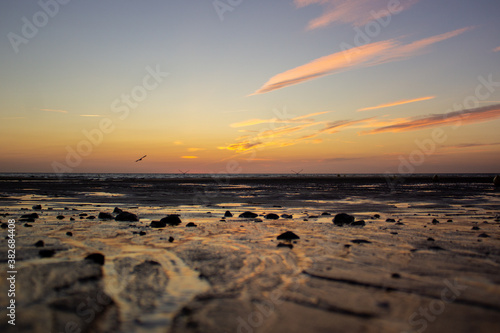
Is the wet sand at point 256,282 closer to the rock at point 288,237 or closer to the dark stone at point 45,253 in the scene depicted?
the dark stone at point 45,253

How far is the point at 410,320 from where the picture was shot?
5105 mm

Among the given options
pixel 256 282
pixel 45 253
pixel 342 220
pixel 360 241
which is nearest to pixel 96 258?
pixel 45 253

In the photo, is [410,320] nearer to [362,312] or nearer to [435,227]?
[362,312]

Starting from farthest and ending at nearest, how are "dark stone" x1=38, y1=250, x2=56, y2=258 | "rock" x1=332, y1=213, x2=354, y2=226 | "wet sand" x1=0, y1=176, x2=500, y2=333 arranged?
→ "rock" x1=332, y1=213, x2=354, y2=226 → "dark stone" x1=38, y1=250, x2=56, y2=258 → "wet sand" x1=0, y1=176, x2=500, y2=333

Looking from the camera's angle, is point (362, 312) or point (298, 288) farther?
point (298, 288)

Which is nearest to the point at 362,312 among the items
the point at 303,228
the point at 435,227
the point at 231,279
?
the point at 231,279

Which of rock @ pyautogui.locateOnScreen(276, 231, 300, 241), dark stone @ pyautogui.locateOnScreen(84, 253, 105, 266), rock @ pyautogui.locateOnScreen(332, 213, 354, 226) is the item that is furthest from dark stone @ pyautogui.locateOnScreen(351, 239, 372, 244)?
dark stone @ pyautogui.locateOnScreen(84, 253, 105, 266)

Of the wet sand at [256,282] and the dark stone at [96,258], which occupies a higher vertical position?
the dark stone at [96,258]

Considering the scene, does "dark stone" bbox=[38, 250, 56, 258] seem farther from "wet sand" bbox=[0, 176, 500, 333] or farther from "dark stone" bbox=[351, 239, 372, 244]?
"dark stone" bbox=[351, 239, 372, 244]

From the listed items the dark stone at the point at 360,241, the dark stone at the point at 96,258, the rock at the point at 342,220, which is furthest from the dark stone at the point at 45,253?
the rock at the point at 342,220

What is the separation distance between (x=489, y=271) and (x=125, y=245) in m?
9.01

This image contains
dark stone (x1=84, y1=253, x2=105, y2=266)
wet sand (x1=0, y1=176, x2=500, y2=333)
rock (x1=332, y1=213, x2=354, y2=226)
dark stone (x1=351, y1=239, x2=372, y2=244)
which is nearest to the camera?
wet sand (x1=0, y1=176, x2=500, y2=333)

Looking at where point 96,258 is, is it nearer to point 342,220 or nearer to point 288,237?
point 288,237

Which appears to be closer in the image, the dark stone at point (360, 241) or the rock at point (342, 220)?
the dark stone at point (360, 241)
